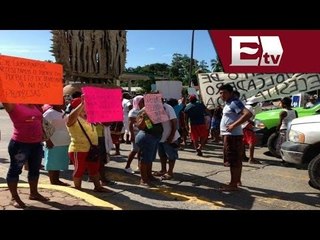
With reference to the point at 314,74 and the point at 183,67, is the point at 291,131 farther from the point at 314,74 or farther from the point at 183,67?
the point at 183,67

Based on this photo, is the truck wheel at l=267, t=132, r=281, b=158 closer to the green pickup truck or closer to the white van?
the green pickup truck

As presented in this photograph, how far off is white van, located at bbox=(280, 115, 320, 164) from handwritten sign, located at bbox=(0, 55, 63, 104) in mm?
3973

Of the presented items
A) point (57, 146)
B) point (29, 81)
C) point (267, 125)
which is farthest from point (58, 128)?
point (267, 125)

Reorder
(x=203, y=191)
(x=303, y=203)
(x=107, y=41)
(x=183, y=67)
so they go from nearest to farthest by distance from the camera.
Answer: (x=303, y=203), (x=203, y=191), (x=107, y=41), (x=183, y=67)

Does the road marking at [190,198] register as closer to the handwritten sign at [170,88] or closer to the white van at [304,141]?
the white van at [304,141]

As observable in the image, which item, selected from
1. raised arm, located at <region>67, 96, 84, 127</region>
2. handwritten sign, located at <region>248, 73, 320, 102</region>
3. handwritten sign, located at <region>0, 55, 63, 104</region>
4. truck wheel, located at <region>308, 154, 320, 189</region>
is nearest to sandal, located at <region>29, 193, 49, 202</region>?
raised arm, located at <region>67, 96, 84, 127</region>

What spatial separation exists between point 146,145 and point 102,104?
1143 millimetres

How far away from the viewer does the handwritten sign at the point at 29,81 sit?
4.40 m

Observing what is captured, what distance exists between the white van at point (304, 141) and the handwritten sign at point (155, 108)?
2197 millimetres

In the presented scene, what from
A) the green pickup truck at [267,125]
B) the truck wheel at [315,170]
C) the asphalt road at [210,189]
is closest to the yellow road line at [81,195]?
the asphalt road at [210,189]

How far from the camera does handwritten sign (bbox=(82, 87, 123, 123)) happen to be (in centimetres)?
534
